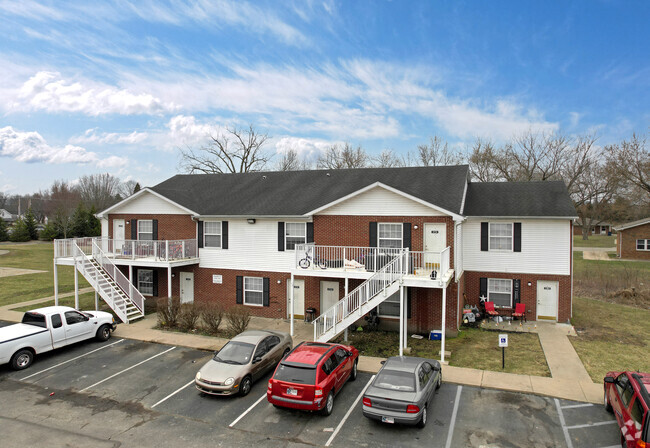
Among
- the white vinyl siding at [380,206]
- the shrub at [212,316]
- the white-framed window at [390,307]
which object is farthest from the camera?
the white-framed window at [390,307]

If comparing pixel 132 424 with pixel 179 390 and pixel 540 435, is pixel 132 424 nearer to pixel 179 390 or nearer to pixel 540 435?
pixel 179 390

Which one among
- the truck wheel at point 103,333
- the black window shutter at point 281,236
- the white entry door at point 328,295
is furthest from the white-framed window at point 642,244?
the truck wheel at point 103,333

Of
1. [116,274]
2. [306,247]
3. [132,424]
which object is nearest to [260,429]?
[132,424]

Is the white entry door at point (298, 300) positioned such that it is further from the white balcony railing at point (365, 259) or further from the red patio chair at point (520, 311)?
the red patio chair at point (520, 311)

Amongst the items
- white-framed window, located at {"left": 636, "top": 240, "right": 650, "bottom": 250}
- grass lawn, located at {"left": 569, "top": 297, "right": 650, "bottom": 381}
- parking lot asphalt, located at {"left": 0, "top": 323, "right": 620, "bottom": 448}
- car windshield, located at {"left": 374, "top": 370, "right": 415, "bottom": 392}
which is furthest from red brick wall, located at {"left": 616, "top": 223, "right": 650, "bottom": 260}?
car windshield, located at {"left": 374, "top": 370, "right": 415, "bottom": 392}

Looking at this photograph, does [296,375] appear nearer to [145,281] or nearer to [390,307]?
[390,307]

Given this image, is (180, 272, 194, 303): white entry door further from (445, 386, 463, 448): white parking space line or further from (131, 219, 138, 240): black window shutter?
(445, 386, 463, 448): white parking space line

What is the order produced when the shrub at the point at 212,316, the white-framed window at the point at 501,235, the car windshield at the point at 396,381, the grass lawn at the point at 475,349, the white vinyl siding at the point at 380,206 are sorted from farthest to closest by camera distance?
the white-framed window at the point at 501,235 < the white vinyl siding at the point at 380,206 < the shrub at the point at 212,316 < the grass lawn at the point at 475,349 < the car windshield at the point at 396,381
